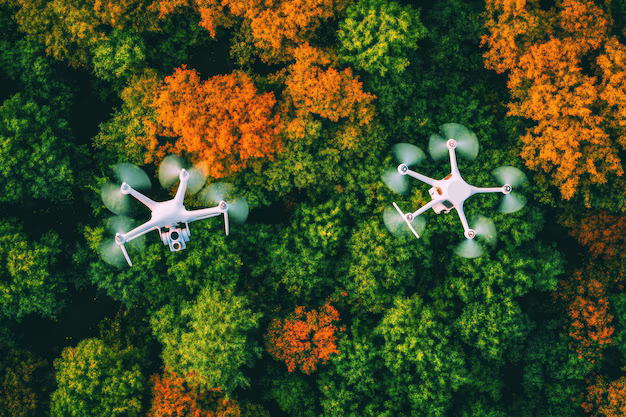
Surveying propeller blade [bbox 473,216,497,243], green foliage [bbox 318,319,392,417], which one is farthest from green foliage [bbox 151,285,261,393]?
propeller blade [bbox 473,216,497,243]

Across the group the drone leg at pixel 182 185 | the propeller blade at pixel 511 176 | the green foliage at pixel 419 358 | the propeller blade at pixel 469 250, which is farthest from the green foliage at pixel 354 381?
the drone leg at pixel 182 185

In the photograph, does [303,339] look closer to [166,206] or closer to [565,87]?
[166,206]

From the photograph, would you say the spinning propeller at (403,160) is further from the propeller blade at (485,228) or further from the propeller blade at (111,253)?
the propeller blade at (111,253)

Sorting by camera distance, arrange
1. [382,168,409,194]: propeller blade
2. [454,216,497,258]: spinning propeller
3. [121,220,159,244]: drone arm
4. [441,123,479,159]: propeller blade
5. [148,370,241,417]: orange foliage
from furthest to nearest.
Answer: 1. [148,370,241,417]: orange foliage
2. [454,216,497,258]: spinning propeller
3. [382,168,409,194]: propeller blade
4. [441,123,479,159]: propeller blade
5. [121,220,159,244]: drone arm

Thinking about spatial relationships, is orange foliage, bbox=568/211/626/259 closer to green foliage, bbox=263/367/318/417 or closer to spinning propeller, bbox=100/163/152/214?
green foliage, bbox=263/367/318/417

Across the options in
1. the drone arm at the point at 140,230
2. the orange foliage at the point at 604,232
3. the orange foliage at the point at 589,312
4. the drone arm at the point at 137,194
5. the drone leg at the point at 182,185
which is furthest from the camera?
the orange foliage at the point at 604,232

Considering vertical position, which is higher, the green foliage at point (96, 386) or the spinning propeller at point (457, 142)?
the spinning propeller at point (457, 142)

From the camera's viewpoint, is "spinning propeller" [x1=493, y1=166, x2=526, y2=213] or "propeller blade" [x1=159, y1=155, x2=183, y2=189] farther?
"spinning propeller" [x1=493, y1=166, x2=526, y2=213]

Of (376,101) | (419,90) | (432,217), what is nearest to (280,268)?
(432,217)
